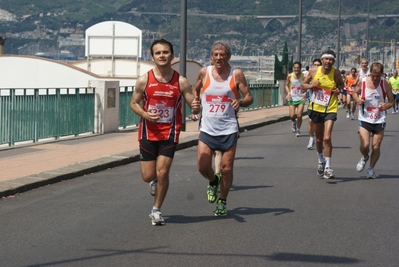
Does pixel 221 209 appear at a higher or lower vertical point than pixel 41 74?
lower

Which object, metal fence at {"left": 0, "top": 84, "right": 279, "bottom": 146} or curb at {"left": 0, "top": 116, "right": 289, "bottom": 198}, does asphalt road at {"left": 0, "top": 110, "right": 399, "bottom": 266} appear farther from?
metal fence at {"left": 0, "top": 84, "right": 279, "bottom": 146}

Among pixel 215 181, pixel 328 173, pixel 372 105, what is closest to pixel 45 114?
pixel 328 173

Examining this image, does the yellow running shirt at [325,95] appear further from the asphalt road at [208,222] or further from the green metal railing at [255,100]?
the green metal railing at [255,100]

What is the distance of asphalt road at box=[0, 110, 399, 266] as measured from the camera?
27.2ft

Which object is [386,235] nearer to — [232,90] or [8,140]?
[232,90]

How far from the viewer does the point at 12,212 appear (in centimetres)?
1082

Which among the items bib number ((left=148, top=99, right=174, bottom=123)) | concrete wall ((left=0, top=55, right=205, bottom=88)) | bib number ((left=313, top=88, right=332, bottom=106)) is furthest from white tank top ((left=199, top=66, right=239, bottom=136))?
concrete wall ((left=0, top=55, right=205, bottom=88))

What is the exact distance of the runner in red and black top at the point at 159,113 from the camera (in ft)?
32.2

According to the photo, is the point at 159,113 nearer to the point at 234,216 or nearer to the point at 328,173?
the point at 234,216

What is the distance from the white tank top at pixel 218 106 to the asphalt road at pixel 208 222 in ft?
3.07

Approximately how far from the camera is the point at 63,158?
16.4 metres

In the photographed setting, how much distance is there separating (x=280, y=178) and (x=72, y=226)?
5031 mm

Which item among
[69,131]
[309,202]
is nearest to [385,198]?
[309,202]

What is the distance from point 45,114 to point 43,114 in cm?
10
